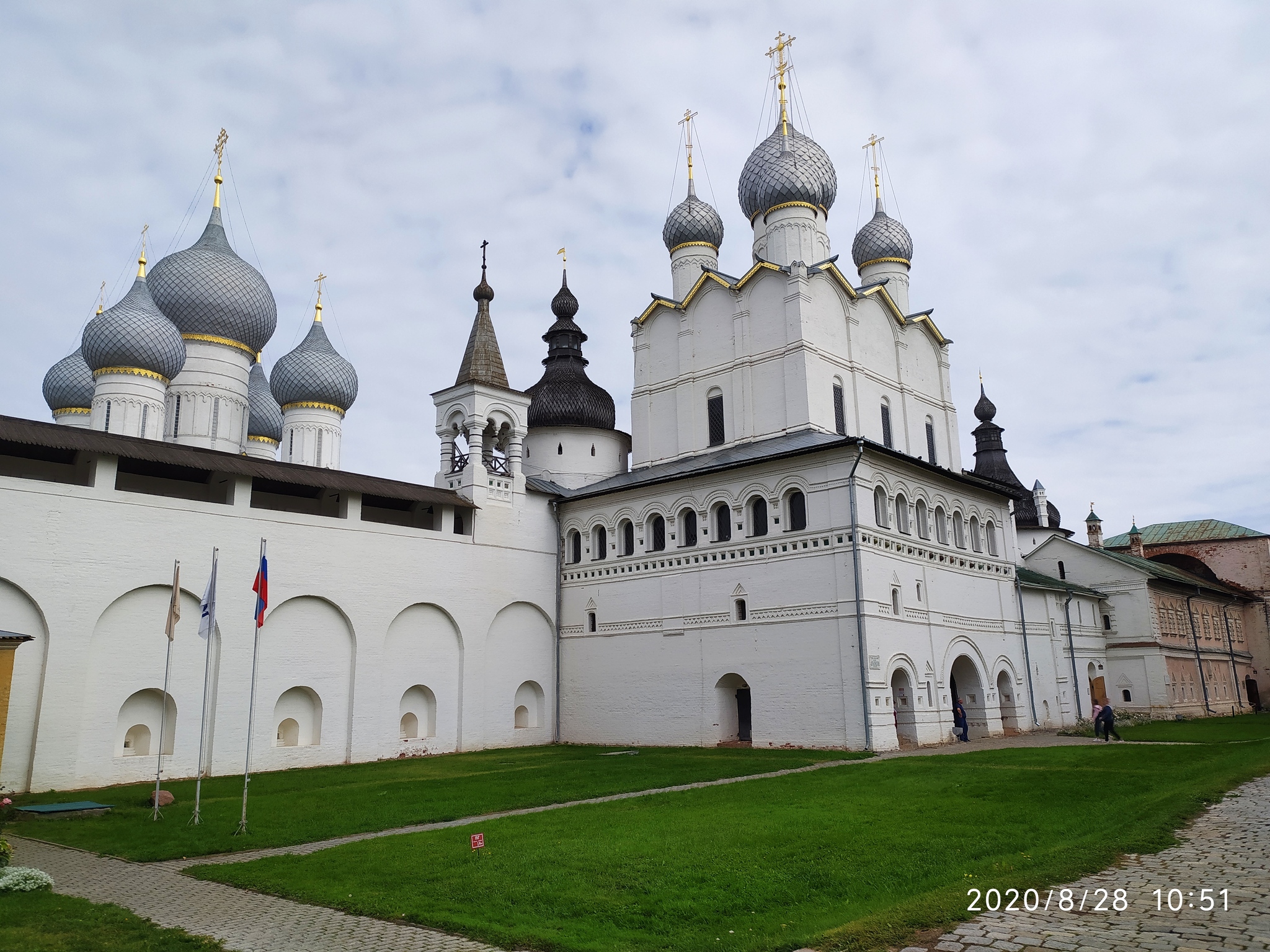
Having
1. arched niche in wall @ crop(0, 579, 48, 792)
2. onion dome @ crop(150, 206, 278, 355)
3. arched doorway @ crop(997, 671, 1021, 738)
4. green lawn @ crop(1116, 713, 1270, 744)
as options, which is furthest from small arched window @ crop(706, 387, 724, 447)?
arched niche in wall @ crop(0, 579, 48, 792)

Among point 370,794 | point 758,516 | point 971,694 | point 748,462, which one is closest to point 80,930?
point 370,794

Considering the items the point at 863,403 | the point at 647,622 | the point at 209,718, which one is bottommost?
the point at 209,718

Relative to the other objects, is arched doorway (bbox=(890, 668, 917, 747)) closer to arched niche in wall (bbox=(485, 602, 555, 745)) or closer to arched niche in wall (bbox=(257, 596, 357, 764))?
arched niche in wall (bbox=(485, 602, 555, 745))

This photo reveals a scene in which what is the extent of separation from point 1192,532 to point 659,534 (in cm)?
3646

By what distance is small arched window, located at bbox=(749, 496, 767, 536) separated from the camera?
70.4 feet

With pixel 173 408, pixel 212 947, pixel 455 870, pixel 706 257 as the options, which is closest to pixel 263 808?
pixel 455 870

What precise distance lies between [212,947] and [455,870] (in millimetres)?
2394

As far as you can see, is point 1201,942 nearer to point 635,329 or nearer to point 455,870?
point 455,870

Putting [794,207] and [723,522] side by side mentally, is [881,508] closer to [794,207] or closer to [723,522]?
[723,522]

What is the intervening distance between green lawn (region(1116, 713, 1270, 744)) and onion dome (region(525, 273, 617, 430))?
16.8m

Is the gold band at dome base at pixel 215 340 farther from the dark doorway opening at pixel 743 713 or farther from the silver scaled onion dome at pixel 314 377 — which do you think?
the dark doorway opening at pixel 743 713

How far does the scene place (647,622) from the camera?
2309cm

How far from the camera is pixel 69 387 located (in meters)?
26.4

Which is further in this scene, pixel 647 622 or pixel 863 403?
pixel 863 403
